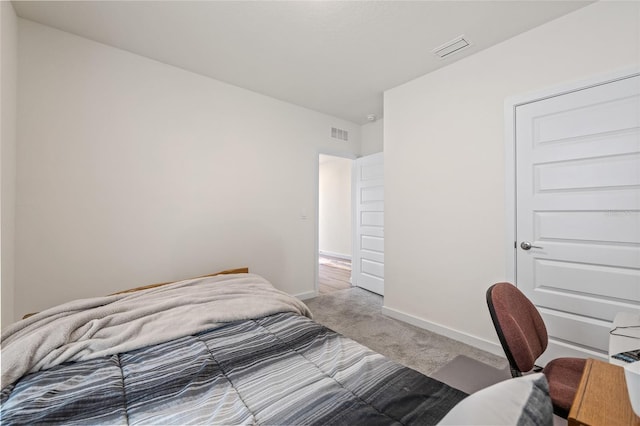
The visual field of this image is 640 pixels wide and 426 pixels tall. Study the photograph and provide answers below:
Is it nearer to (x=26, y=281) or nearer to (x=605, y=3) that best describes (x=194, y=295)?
(x=26, y=281)

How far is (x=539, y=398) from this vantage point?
55 centimetres

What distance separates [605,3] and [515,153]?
3.59 ft

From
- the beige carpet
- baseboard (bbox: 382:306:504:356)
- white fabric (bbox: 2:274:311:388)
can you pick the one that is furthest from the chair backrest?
white fabric (bbox: 2:274:311:388)

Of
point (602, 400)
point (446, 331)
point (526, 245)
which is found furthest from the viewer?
point (446, 331)

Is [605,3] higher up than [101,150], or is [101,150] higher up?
[605,3]

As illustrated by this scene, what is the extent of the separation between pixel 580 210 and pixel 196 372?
8.80 ft

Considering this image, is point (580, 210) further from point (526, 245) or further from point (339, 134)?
point (339, 134)

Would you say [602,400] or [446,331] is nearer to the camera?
[602,400]

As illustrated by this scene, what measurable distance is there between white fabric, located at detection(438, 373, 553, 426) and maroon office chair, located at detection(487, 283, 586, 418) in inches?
30.6

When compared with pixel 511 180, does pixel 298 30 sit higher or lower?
higher

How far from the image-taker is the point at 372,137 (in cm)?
434

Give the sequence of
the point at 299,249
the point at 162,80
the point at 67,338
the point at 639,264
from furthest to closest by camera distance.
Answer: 1. the point at 299,249
2. the point at 162,80
3. the point at 639,264
4. the point at 67,338

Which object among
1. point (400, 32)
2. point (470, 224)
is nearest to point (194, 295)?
point (470, 224)

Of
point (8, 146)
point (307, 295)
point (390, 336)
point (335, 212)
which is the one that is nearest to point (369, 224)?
point (307, 295)
